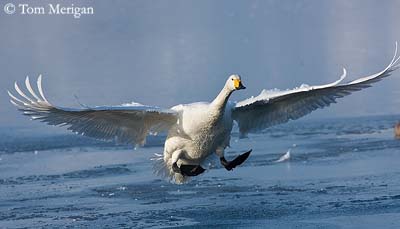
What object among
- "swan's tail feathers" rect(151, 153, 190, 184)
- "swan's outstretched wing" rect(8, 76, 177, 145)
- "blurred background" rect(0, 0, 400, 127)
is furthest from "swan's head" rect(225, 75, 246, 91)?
"blurred background" rect(0, 0, 400, 127)

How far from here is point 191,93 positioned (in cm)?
1582

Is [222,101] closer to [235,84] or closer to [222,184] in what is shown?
[235,84]

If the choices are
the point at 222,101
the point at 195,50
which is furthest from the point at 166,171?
the point at 195,50

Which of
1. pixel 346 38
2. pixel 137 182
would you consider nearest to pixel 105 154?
pixel 137 182

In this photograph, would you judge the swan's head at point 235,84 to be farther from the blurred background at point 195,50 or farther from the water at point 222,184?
the blurred background at point 195,50

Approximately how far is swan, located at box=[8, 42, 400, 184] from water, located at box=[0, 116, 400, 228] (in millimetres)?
409

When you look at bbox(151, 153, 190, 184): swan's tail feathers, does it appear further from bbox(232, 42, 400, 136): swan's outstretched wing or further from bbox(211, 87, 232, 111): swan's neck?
bbox(211, 87, 232, 111): swan's neck

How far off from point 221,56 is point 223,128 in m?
11.6

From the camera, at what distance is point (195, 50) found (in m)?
20.8

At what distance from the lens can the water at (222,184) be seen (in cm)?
1004

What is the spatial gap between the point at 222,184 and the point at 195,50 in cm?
958

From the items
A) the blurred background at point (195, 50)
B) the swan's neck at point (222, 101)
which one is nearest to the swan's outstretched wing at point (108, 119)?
the swan's neck at point (222, 101)

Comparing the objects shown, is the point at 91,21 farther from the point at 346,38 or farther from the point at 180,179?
the point at 180,179

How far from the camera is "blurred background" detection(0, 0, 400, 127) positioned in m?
16.2
